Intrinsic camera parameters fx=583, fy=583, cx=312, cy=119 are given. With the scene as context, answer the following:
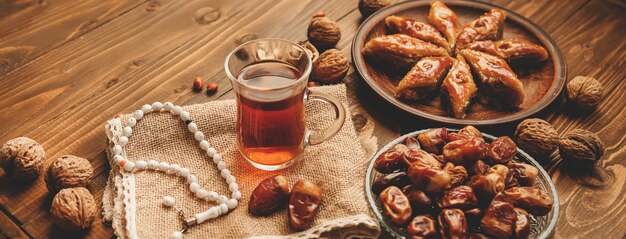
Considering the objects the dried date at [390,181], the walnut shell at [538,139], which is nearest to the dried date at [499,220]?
the dried date at [390,181]

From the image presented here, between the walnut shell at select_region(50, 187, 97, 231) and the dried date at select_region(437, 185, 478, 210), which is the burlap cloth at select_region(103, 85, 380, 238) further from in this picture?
the dried date at select_region(437, 185, 478, 210)

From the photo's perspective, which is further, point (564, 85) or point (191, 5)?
point (191, 5)

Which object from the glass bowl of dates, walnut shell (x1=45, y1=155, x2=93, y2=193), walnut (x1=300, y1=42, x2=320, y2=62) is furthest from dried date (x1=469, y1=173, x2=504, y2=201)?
walnut shell (x1=45, y1=155, x2=93, y2=193)

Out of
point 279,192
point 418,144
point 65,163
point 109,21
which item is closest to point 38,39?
point 109,21

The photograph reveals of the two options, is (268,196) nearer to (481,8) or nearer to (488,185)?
(488,185)

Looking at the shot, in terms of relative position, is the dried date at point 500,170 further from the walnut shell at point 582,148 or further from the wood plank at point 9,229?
the wood plank at point 9,229

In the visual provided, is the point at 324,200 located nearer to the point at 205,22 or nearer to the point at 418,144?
the point at 418,144

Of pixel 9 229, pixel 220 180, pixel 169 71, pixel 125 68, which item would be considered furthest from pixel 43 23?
pixel 220 180
